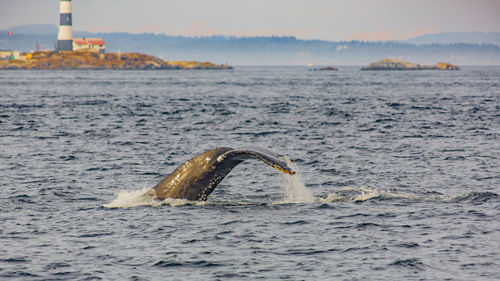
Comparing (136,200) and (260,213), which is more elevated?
(136,200)

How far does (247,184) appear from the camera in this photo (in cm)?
2334

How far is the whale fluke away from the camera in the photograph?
592 inches

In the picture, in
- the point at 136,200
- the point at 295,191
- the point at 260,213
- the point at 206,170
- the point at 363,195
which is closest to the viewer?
the point at 206,170

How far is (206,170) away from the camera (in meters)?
16.1

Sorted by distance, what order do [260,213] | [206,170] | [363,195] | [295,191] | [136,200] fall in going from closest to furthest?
1. [206,170]
2. [260,213]
3. [136,200]
4. [363,195]
5. [295,191]

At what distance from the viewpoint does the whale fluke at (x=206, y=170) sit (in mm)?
15047

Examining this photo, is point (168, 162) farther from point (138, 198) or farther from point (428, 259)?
point (428, 259)

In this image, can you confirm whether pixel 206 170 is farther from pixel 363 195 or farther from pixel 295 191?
pixel 363 195

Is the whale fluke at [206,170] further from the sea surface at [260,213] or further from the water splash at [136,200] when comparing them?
the water splash at [136,200]

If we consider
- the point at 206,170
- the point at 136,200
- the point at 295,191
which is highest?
the point at 206,170

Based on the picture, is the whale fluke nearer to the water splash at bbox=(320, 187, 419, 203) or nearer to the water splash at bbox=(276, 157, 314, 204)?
the water splash at bbox=(276, 157, 314, 204)

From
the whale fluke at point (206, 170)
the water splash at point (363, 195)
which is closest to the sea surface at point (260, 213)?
the water splash at point (363, 195)

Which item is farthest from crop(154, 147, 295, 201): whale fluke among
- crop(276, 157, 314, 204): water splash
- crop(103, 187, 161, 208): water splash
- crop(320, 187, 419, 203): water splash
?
crop(320, 187, 419, 203): water splash

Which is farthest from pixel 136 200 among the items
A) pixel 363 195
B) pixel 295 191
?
pixel 363 195
